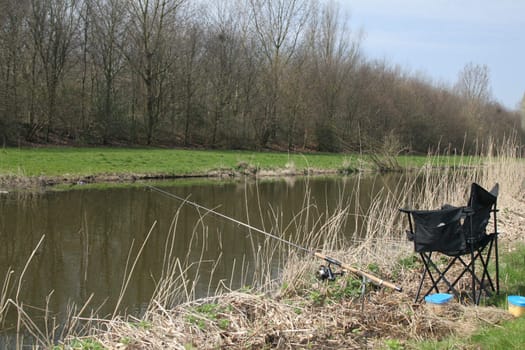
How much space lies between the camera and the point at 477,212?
391 cm

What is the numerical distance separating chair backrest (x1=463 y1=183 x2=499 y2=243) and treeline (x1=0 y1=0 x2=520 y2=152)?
16.1 metres

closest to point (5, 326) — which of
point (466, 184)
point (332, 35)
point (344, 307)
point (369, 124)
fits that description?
point (344, 307)

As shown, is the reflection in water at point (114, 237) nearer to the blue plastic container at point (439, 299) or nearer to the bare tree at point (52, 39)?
the blue plastic container at point (439, 299)

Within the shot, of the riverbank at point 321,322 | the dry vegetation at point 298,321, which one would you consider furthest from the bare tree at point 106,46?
the riverbank at point 321,322

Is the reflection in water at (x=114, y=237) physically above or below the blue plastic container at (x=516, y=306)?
below

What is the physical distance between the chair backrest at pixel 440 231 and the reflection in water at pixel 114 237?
2.13 m

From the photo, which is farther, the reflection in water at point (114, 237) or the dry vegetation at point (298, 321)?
the reflection in water at point (114, 237)

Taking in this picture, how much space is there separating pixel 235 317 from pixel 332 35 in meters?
32.1

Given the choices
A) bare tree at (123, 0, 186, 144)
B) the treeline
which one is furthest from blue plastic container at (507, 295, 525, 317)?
bare tree at (123, 0, 186, 144)

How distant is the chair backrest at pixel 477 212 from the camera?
12.3 ft

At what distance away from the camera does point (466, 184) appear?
888 centimetres

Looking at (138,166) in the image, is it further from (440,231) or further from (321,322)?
(440,231)

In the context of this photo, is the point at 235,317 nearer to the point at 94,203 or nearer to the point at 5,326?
the point at 5,326

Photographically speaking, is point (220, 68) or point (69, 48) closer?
point (69, 48)
